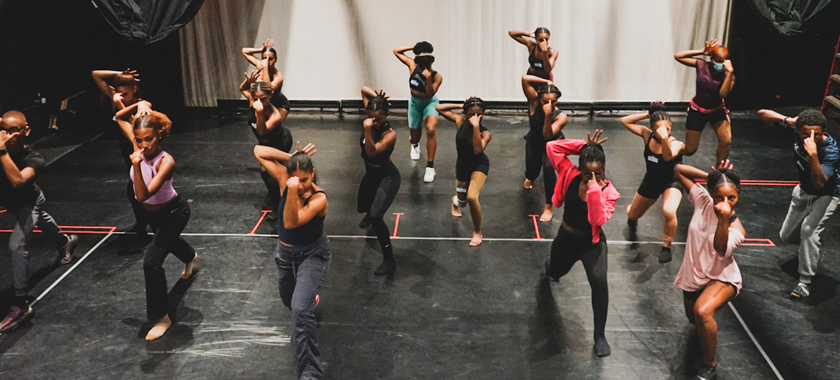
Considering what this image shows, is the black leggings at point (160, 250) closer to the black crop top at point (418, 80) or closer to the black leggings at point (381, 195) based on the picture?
the black leggings at point (381, 195)

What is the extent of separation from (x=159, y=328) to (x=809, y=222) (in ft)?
15.5

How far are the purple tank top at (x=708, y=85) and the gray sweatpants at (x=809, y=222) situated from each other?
66.9 inches

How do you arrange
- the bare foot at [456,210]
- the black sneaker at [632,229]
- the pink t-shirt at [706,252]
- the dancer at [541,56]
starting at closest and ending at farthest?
the pink t-shirt at [706,252] < the black sneaker at [632,229] < the bare foot at [456,210] < the dancer at [541,56]

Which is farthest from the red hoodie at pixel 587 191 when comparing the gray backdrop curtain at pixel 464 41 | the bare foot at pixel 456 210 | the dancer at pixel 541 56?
the gray backdrop curtain at pixel 464 41

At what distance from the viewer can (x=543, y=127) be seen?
6.00m

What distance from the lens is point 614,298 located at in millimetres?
5008

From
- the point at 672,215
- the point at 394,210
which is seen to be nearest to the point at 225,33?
the point at 394,210

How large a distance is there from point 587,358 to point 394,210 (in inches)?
109

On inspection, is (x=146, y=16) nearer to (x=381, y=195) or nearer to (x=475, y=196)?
(x=381, y=195)

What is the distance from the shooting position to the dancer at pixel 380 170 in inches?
201

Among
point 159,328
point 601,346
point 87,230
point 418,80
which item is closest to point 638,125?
point 601,346

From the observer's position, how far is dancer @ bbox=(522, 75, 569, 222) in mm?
5786

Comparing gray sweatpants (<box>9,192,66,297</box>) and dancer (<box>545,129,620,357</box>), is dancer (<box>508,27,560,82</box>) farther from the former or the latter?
gray sweatpants (<box>9,192,66,297</box>)

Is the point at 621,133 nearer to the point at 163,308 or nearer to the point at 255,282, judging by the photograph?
the point at 255,282
